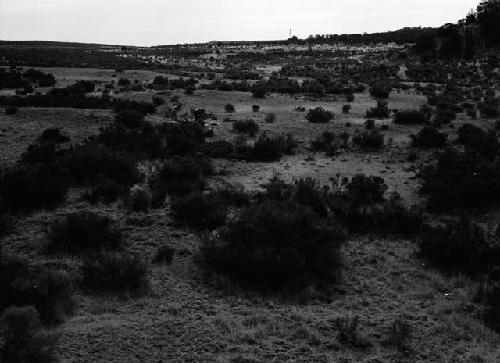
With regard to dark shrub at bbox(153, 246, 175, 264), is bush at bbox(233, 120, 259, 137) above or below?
above

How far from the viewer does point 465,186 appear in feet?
41.9

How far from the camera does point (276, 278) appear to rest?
28.7ft

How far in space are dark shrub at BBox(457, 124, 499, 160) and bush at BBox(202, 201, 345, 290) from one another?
34.1ft

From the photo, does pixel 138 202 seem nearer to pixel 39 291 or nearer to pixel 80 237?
pixel 80 237

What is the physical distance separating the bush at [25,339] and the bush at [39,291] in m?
0.69

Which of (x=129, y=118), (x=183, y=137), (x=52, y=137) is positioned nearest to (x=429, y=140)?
(x=183, y=137)

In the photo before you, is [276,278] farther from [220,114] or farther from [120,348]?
[220,114]

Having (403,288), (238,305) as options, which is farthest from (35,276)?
(403,288)

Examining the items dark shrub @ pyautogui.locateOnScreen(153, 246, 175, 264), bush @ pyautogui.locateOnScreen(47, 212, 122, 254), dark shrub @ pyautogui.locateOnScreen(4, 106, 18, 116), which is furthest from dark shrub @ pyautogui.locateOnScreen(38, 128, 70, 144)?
dark shrub @ pyautogui.locateOnScreen(153, 246, 175, 264)

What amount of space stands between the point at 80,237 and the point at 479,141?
16036mm

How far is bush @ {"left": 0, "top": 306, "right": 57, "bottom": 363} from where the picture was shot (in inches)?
233

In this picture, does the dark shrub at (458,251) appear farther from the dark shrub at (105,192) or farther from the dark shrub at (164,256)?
the dark shrub at (105,192)

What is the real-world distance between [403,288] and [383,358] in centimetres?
247

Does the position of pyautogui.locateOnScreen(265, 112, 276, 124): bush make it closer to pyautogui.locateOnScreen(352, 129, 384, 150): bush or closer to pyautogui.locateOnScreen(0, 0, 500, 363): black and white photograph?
pyautogui.locateOnScreen(0, 0, 500, 363): black and white photograph
